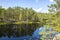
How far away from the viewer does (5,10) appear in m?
2.68

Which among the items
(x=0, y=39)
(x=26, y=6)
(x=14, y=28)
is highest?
(x=26, y=6)

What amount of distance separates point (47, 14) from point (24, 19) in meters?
0.38

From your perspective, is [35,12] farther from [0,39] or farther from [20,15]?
[0,39]

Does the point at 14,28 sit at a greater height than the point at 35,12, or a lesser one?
lesser

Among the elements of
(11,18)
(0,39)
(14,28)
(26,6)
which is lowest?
(0,39)

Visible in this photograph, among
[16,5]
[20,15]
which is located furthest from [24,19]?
[16,5]

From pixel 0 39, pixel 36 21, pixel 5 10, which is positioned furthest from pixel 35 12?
pixel 0 39

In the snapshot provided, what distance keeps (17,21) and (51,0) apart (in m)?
0.65

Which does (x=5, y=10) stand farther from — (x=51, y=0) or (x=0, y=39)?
(x=51, y=0)

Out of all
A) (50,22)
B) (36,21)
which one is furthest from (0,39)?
(50,22)

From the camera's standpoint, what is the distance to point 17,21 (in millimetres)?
2689

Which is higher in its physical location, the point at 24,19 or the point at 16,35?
the point at 24,19

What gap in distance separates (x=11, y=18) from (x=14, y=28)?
0.19m

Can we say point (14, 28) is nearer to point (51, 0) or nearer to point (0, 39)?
point (0, 39)
